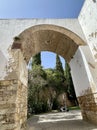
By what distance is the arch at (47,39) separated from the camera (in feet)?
21.4

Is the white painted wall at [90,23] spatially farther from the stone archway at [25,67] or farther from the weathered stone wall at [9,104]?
the weathered stone wall at [9,104]

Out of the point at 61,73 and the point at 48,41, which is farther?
the point at 61,73

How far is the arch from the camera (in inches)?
256

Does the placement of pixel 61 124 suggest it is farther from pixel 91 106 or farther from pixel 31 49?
pixel 31 49

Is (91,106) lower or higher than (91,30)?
lower

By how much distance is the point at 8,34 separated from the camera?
6.38m

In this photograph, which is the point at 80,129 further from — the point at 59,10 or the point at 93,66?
the point at 59,10

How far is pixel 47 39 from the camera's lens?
7.51 m

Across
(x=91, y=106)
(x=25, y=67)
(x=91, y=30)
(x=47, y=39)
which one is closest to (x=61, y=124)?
(x=91, y=106)

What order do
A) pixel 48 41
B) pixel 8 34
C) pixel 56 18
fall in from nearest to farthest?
1. pixel 8 34
2. pixel 56 18
3. pixel 48 41

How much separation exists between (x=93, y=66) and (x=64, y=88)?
15185 mm

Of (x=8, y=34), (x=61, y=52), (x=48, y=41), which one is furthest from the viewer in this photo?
(x=61, y=52)

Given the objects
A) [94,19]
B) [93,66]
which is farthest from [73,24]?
[93,66]

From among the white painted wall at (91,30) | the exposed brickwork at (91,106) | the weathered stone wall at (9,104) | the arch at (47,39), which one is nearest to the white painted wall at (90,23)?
the white painted wall at (91,30)
